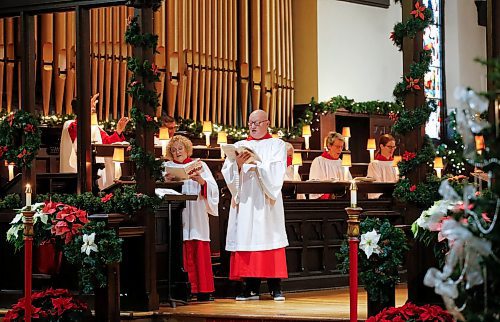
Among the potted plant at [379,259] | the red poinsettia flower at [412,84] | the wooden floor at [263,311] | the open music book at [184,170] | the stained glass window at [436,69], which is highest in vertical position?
the stained glass window at [436,69]

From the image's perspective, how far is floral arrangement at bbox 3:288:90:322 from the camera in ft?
27.0

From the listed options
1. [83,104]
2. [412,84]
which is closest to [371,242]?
[412,84]

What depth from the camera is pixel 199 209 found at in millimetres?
10547

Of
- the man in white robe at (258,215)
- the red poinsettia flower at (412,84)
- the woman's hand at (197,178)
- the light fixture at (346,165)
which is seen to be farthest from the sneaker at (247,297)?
the light fixture at (346,165)

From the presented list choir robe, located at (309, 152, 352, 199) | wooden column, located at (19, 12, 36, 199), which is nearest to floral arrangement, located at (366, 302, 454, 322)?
wooden column, located at (19, 12, 36, 199)

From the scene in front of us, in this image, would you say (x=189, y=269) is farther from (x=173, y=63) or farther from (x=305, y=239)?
(x=173, y=63)

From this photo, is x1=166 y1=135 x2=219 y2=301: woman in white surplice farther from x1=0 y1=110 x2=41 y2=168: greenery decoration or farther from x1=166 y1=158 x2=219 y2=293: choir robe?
x1=0 y1=110 x2=41 y2=168: greenery decoration

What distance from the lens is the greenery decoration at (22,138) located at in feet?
32.3

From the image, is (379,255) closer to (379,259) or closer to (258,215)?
(379,259)

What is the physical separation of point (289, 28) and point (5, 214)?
834 centimetres

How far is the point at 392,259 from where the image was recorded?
7750 millimetres

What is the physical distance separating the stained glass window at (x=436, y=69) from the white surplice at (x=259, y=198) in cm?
960

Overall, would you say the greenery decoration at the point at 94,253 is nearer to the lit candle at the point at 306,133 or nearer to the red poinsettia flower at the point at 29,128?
the red poinsettia flower at the point at 29,128

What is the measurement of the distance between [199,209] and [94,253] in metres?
2.24
